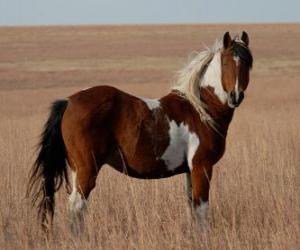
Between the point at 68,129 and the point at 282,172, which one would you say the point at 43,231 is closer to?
the point at 68,129

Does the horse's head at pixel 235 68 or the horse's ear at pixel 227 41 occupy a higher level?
the horse's ear at pixel 227 41

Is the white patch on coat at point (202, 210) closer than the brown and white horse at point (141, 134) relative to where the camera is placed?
No

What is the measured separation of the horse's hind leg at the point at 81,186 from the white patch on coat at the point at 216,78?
1.34 m

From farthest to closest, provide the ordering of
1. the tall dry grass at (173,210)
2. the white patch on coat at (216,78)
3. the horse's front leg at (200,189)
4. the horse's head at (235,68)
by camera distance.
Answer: the white patch on coat at (216,78) → the horse's front leg at (200,189) → the horse's head at (235,68) → the tall dry grass at (173,210)

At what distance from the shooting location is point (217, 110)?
219 inches

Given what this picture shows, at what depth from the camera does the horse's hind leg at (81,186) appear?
5.13 meters

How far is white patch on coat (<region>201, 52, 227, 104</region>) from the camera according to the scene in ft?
18.0

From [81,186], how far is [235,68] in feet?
5.70

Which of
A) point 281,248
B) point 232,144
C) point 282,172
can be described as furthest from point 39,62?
point 281,248

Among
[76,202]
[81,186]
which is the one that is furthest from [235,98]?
[76,202]

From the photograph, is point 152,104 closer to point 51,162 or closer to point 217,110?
point 217,110

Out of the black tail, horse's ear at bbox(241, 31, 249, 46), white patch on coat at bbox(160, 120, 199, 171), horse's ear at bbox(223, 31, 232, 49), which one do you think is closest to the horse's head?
horse's ear at bbox(223, 31, 232, 49)

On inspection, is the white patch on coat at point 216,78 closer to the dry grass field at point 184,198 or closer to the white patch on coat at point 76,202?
the dry grass field at point 184,198

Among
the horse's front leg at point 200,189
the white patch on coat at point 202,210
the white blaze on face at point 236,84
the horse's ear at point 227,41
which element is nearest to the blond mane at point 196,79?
the horse's ear at point 227,41
